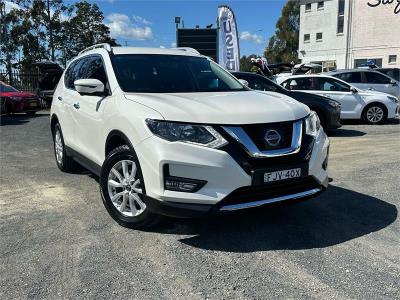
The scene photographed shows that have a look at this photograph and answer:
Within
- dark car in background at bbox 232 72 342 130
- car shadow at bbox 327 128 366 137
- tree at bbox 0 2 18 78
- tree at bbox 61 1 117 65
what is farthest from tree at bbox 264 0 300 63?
dark car in background at bbox 232 72 342 130

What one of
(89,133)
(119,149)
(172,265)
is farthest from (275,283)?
(89,133)

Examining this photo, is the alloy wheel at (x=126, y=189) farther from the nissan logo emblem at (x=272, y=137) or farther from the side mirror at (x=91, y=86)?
the nissan logo emblem at (x=272, y=137)

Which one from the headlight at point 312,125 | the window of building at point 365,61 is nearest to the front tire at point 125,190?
the headlight at point 312,125

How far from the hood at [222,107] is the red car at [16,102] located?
1473cm

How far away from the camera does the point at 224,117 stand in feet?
12.2

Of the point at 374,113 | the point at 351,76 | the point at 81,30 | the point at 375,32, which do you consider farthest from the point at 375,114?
the point at 375,32

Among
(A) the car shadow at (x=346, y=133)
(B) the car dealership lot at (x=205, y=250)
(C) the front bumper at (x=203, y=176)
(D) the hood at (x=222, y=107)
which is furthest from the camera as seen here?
(A) the car shadow at (x=346, y=133)

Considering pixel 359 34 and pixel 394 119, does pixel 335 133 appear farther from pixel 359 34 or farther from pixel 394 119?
pixel 359 34

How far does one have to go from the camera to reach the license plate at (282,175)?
3741 mm

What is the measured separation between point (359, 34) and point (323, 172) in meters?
42.4

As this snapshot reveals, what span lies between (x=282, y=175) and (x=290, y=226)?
0.77 metres

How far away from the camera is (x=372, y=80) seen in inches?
599

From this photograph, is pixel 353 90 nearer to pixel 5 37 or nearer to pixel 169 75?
pixel 169 75

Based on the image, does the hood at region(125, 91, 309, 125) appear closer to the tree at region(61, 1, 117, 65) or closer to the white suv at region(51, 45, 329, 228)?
the white suv at region(51, 45, 329, 228)
